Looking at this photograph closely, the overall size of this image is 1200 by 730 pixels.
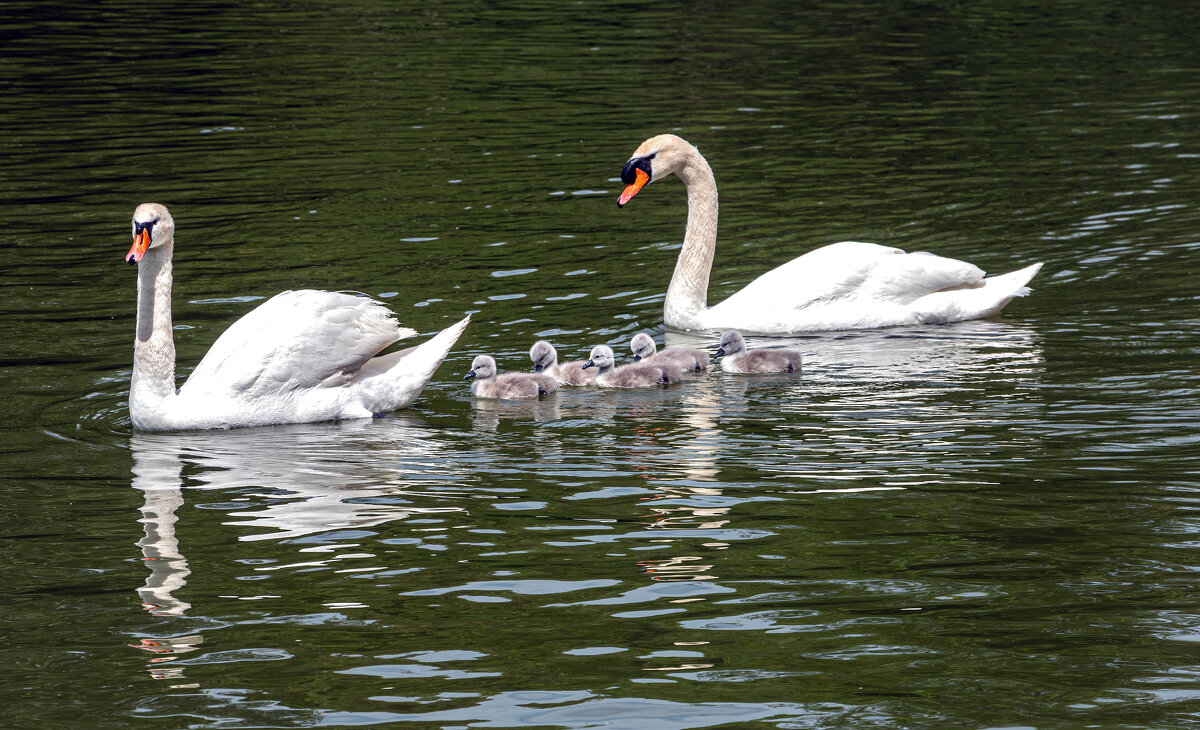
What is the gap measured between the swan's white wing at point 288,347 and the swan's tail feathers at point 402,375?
0.21 metres

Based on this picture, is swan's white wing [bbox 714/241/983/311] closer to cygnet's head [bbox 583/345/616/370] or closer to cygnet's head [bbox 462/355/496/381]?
cygnet's head [bbox 583/345/616/370]

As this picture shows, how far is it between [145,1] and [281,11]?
15.1 ft

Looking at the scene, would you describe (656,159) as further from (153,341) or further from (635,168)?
(153,341)

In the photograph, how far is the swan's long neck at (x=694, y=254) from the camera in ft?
47.2

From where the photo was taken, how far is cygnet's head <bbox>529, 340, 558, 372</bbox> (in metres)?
12.2

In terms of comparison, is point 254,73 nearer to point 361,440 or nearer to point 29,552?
point 361,440

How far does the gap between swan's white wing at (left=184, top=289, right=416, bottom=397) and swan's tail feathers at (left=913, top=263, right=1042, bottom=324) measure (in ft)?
16.8

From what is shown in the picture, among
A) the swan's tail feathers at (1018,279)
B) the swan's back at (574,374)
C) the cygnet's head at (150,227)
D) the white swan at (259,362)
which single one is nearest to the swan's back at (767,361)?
the swan's back at (574,374)

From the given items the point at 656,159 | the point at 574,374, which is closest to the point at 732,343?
the point at 574,374

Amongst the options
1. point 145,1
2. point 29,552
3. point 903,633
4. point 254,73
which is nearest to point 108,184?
point 254,73

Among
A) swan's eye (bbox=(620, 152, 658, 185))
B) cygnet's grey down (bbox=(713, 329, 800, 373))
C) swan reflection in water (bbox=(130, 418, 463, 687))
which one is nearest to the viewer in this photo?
swan reflection in water (bbox=(130, 418, 463, 687))

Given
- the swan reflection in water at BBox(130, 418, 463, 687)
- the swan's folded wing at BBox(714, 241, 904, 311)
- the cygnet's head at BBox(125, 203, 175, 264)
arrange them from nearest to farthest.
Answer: the swan reflection in water at BBox(130, 418, 463, 687) < the cygnet's head at BBox(125, 203, 175, 264) < the swan's folded wing at BBox(714, 241, 904, 311)

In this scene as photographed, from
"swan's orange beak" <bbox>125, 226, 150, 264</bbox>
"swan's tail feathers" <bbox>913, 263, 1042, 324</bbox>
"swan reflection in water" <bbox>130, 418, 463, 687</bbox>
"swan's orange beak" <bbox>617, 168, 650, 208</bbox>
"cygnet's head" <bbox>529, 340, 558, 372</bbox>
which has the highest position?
"swan's orange beak" <bbox>617, 168, 650, 208</bbox>

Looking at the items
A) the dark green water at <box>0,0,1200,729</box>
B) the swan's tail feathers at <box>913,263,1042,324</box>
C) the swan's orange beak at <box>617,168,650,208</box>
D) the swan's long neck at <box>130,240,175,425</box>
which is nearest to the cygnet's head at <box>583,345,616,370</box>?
the dark green water at <box>0,0,1200,729</box>
